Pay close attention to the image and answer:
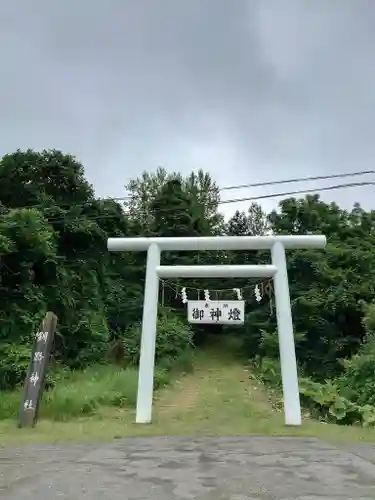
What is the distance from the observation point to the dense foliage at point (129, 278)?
1519 cm

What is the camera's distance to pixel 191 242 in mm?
10875

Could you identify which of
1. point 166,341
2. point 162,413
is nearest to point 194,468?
point 162,413

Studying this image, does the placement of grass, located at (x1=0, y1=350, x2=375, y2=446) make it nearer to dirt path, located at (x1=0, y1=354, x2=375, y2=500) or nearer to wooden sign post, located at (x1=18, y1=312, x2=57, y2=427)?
dirt path, located at (x1=0, y1=354, x2=375, y2=500)

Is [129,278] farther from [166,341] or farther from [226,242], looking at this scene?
[226,242]

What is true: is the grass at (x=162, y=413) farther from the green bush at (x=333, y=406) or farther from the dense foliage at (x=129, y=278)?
the dense foliage at (x=129, y=278)

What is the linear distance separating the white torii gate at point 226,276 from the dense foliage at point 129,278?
2.28 metres

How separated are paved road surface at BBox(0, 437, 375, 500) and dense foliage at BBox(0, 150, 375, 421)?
18.3 ft

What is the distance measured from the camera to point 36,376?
9.76 meters

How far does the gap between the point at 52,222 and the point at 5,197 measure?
2139mm

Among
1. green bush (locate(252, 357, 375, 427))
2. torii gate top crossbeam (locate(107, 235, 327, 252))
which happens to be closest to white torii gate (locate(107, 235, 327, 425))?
torii gate top crossbeam (locate(107, 235, 327, 252))

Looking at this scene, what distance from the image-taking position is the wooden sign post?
9.29 metres

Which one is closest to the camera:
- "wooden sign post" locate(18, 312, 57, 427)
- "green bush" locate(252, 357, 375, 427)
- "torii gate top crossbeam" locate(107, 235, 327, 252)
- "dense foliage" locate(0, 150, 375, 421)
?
"wooden sign post" locate(18, 312, 57, 427)

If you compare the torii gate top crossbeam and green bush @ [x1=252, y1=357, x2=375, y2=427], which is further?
green bush @ [x1=252, y1=357, x2=375, y2=427]

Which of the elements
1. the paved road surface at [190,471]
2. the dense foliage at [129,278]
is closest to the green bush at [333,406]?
the dense foliage at [129,278]
